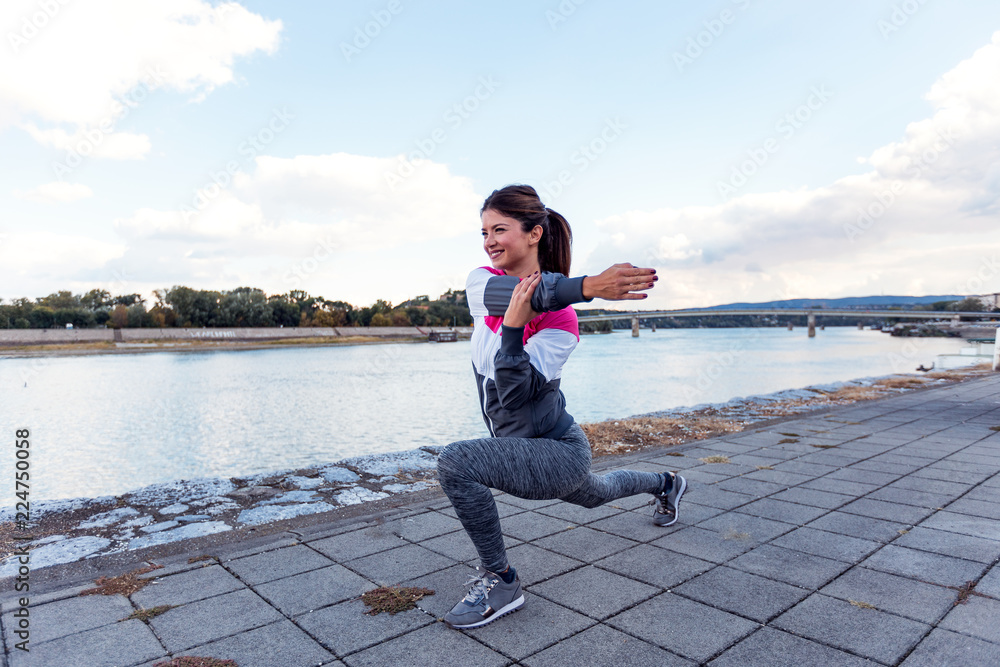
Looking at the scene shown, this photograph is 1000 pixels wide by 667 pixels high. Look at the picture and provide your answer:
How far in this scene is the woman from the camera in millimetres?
1978

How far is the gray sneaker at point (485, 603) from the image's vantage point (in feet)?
6.95

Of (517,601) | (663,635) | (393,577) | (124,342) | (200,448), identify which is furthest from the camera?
(124,342)

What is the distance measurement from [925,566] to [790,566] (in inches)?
22.8

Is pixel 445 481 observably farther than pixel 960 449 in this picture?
No

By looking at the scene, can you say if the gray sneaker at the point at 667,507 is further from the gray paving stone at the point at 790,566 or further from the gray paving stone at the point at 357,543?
the gray paving stone at the point at 357,543

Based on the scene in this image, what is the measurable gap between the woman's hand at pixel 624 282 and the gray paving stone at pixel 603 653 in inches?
45.4

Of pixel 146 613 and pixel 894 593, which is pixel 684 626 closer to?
pixel 894 593

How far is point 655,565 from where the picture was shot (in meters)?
2.67

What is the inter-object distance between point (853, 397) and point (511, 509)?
801 centimetres

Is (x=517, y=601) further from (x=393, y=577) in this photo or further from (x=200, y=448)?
(x=200, y=448)

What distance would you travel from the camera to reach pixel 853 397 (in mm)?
9359

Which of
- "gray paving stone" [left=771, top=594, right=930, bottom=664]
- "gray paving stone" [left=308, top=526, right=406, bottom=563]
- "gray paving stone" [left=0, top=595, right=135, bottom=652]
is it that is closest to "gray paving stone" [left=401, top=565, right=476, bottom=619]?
"gray paving stone" [left=308, top=526, right=406, bottom=563]

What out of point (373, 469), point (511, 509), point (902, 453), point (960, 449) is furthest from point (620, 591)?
point (960, 449)

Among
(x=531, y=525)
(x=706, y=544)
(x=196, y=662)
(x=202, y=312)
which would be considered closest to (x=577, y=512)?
(x=531, y=525)
